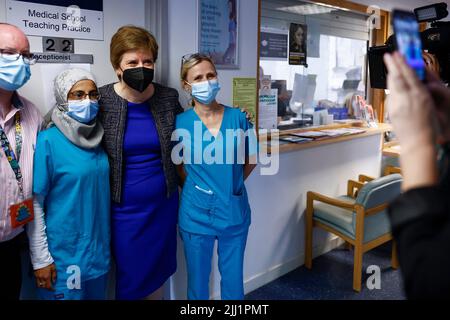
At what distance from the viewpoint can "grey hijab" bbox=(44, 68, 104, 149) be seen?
146 centimetres

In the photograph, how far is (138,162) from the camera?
5.45 ft

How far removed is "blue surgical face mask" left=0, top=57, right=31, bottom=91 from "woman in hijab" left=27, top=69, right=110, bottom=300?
0.16 metres

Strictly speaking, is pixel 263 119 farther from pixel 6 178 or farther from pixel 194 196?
pixel 6 178

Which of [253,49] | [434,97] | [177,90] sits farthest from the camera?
[253,49]

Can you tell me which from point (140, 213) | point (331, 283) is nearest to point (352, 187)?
point (331, 283)

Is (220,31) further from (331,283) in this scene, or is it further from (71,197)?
(331,283)

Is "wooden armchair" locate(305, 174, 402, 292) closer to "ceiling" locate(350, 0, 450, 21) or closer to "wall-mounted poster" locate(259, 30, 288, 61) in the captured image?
"wall-mounted poster" locate(259, 30, 288, 61)

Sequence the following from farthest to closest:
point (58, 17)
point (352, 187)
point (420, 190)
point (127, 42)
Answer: point (352, 187)
point (58, 17)
point (127, 42)
point (420, 190)

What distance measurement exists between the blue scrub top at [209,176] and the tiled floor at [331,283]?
3.03 feet

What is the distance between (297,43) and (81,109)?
1849 mm

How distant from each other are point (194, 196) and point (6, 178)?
0.77 meters

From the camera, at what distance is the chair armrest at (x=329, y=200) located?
252 centimetres
